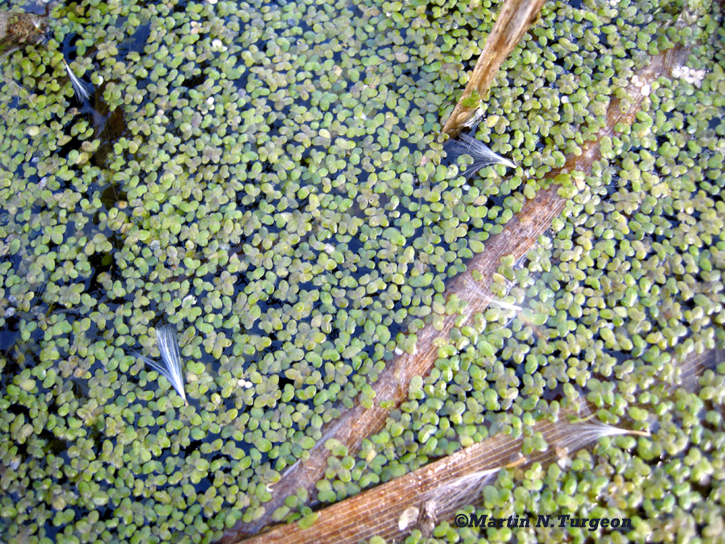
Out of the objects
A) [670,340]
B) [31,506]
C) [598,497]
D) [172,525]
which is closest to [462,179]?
[670,340]

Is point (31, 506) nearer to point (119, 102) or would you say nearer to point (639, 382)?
point (119, 102)

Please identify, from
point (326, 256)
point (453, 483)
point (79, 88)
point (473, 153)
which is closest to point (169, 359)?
point (326, 256)

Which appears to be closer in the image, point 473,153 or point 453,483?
point 453,483

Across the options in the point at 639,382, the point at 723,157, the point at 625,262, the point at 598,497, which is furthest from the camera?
the point at 723,157

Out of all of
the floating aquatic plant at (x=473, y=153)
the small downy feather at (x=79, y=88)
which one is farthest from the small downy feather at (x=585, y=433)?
the small downy feather at (x=79, y=88)

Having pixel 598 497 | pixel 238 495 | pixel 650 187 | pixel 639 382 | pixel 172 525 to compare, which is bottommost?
pixel 172 525

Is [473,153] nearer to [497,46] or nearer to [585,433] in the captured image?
[497,46]
